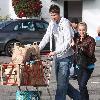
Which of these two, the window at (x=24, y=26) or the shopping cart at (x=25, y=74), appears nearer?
the shopping cart at (x=25, y=74)

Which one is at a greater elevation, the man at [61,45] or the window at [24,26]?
the man at [61,45]

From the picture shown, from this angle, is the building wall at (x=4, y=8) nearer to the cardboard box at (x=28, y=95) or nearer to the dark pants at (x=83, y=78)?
the dark pants at (x=83, y=78)

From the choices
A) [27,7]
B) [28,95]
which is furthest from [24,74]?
[27,7]

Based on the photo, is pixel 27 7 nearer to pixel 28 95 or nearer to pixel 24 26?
pixel 24 26

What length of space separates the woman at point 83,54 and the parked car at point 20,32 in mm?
12825

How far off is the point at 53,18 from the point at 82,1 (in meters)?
23.9

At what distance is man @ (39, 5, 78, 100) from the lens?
27.1 ft

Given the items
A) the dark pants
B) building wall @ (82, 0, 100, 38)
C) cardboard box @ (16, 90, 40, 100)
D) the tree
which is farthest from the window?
cardboard box @ (16, 90, 40, 100)

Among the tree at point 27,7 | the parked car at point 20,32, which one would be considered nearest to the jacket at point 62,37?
the parked car at point 20,32

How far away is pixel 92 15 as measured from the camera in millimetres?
31781

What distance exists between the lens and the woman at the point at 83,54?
882 centimetres

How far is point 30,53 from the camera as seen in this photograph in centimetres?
793

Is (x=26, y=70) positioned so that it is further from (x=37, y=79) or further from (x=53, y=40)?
(x=53, y=40)

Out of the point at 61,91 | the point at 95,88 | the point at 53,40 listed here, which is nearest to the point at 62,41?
the point at 53,40
